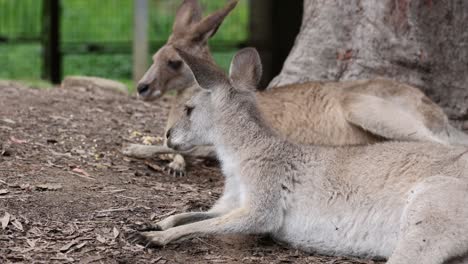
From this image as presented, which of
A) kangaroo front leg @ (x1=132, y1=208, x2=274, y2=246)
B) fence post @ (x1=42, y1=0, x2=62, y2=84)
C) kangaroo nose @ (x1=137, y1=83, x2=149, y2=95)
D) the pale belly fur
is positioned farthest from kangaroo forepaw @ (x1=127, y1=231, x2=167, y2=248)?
fence post @ (x1=42, y1=0, x2=62, y2=84)

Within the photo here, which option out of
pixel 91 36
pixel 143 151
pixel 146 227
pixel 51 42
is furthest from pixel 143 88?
pixel 91 36

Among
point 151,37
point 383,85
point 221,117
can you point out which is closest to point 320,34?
point 383,85

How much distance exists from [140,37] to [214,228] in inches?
239

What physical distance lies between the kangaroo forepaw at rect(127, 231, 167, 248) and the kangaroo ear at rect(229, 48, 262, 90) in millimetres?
1255

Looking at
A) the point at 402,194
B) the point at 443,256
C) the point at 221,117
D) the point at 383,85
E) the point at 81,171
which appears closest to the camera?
the point at 443,256

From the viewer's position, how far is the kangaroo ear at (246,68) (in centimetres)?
630

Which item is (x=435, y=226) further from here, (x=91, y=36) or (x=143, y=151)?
(x=91, y=36)

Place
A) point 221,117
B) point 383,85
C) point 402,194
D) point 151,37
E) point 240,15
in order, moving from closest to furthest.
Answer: point 402,194
point 221,117
point 383,85
point 151,37
point 240,15

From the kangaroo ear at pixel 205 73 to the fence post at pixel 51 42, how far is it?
661 cm

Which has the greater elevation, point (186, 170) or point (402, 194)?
point (402, 194)

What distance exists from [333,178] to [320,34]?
275 cm

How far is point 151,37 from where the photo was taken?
14.8 metres

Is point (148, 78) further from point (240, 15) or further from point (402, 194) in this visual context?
point (240, 15)

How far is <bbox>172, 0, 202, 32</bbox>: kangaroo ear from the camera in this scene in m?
8.20
